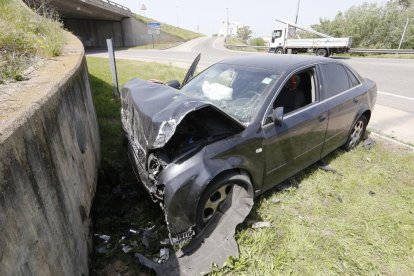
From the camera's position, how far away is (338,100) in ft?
12.3

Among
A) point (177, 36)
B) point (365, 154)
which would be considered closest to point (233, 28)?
point (177, 36)

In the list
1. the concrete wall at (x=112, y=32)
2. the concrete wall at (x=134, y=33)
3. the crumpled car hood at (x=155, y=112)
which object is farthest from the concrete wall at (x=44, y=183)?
the concrete wall at (x=134, y=33)

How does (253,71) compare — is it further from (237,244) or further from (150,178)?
(237,244)

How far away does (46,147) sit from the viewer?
2.00 metres

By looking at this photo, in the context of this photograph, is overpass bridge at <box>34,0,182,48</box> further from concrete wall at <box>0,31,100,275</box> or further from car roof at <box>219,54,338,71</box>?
concrete wall at <box>0,31,100,275</box>

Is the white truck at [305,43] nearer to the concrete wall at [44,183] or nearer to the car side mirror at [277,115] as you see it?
the car side mirror at [277,115]

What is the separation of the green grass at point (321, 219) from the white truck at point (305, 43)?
18.3 metres

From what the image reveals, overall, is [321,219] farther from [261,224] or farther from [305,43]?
[305,43]

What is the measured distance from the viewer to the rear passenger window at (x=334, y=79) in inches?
145

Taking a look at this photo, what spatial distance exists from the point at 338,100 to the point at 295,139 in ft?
3.56

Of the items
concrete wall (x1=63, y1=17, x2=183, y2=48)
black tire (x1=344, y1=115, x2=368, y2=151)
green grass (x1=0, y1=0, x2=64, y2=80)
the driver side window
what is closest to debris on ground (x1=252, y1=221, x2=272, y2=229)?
the driver side window

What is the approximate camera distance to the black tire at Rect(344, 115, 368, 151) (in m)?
4.43

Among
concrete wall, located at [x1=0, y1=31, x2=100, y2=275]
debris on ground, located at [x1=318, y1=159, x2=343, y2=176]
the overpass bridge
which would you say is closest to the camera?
concrete wall, located at [x1=0, y1=31, x2=100, y2=275]

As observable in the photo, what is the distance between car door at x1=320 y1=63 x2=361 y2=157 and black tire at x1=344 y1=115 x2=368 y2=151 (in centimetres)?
22
